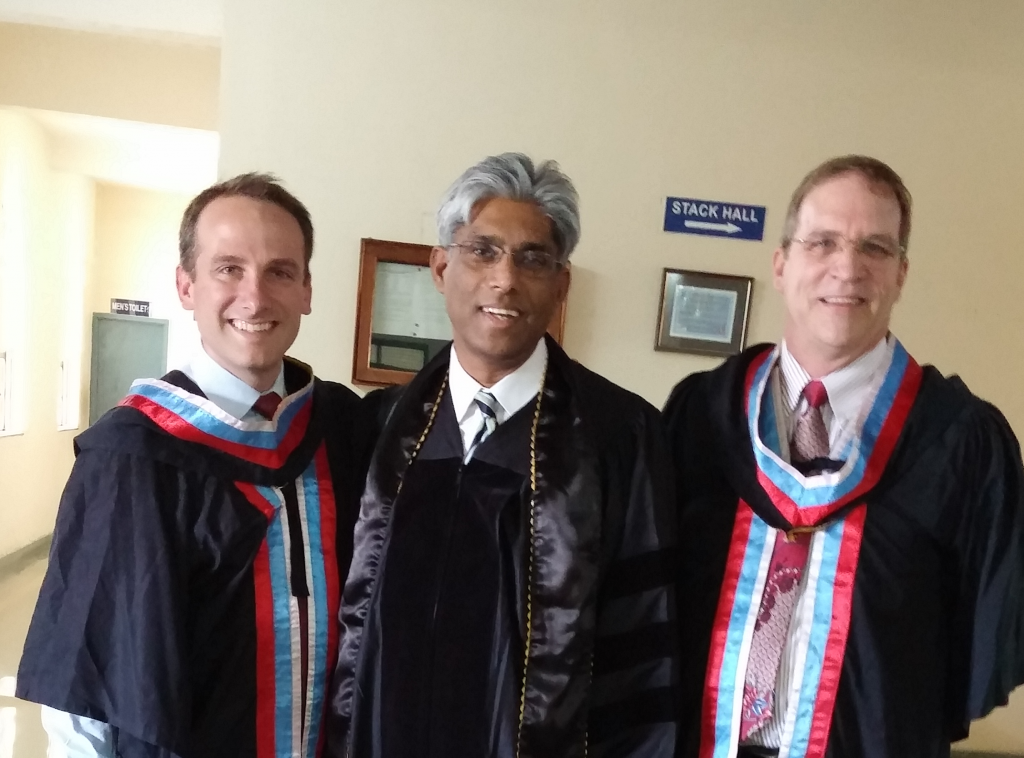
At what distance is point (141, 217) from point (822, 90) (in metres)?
5.09

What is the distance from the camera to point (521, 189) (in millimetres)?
1192

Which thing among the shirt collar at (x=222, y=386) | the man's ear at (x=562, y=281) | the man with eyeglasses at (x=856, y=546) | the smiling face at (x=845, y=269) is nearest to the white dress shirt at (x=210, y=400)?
the shirt collar at (x=222, y=386)

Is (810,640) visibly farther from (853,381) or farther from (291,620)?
(291,620)

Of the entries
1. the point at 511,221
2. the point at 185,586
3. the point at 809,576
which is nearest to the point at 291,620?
the point at 185,586

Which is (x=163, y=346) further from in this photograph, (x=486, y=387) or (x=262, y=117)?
(x=486, y=387)

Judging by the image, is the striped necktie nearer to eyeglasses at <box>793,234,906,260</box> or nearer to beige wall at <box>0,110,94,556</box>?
eyeglasses at <box>793,234,906,260</box>

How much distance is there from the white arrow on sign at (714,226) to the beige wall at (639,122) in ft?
0.16

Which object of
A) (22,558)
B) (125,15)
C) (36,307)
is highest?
(125,15)

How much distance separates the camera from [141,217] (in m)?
5.60

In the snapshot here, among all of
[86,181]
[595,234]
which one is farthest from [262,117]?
[86,181]

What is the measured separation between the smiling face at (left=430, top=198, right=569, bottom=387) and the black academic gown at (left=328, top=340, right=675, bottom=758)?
14 cm

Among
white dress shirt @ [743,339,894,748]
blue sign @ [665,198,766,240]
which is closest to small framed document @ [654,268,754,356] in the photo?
blue sign @ [665,198,766,240]

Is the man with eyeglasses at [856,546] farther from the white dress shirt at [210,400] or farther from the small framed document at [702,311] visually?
the small framed document at [702,311]

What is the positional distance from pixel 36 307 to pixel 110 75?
2055 mm
